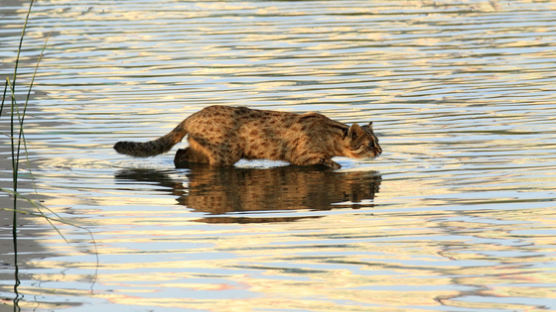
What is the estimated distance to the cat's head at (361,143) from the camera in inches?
579

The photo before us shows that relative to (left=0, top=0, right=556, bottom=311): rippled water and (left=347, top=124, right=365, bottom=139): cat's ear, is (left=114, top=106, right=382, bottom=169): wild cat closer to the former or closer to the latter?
(left=347, top=124, right=365, bottom=139): cat's ear

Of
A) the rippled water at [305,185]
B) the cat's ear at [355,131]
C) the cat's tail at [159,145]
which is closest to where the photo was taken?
the rippled water at [305,185]

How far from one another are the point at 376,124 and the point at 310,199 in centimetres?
495

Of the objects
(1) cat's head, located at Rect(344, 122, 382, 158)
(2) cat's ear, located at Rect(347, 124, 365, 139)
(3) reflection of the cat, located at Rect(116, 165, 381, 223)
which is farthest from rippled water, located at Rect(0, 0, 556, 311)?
(2) cat's ear, located at Rect(347, 124, 365, 139)

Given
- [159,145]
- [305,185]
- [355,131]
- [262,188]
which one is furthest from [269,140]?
[262,188]

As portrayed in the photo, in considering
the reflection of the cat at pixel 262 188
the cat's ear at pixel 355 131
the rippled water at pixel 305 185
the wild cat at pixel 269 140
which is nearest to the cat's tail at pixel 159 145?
the wild cat at pixel 269 140

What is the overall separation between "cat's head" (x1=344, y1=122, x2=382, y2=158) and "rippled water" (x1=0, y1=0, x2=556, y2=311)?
0.49 ft

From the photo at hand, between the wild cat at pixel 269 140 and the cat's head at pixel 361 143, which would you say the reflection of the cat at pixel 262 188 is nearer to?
the wild cat at pixel 269 140

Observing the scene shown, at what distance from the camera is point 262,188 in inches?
525

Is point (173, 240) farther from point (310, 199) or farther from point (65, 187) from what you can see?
point (65, 187)

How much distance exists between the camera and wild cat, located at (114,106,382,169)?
14.8 metres

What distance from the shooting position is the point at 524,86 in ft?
66.5

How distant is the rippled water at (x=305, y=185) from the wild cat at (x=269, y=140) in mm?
187

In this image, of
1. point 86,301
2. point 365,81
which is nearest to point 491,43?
point 365,81
